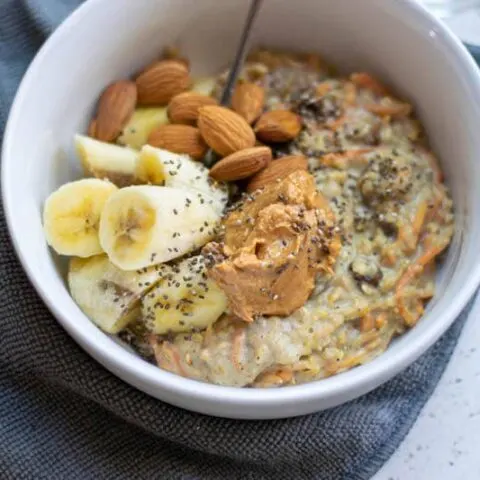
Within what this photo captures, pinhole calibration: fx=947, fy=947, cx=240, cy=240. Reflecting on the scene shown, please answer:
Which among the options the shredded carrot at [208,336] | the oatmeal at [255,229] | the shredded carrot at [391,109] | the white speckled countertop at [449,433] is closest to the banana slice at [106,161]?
the oatmeal at [255,229]

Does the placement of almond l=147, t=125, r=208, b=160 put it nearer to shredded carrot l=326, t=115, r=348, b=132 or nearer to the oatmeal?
the oatmeal

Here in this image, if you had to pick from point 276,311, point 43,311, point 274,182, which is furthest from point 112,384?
point 274,182

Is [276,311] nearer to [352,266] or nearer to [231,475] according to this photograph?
[352,266]

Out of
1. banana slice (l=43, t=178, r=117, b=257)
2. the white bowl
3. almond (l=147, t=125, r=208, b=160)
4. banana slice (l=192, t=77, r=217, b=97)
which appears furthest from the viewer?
banana slice (l=192, t=77, r=217, b=97)

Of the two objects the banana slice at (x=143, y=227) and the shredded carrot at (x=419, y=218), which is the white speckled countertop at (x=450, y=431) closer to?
the shredded carrot at (x=419, y=218)

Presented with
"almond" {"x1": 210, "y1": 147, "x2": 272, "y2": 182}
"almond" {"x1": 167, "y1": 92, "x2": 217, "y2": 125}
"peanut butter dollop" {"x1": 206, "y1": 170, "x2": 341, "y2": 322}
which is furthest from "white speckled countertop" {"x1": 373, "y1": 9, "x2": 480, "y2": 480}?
"almond" {"x1": 167, "y1": 92, "x2": 217, "y2": 125}

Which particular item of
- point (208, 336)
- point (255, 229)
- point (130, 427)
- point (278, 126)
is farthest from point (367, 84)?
point (130, 427)
